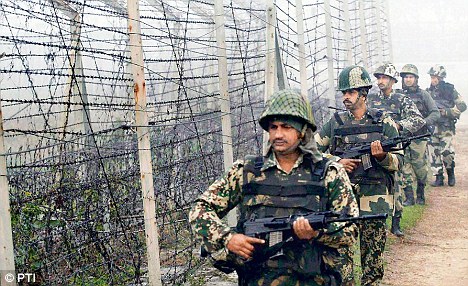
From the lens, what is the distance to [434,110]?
9.25 meters

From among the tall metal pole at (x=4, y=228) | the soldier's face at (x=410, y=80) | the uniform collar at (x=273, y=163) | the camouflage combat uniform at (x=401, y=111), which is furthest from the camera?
the soldier's face at (x=410, y=80)

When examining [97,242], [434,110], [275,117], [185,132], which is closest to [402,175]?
[434,110]

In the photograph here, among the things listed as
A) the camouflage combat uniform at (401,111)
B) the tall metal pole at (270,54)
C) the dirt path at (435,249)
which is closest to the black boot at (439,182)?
the dirt path at (435,249)

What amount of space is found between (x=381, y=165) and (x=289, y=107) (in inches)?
92.7

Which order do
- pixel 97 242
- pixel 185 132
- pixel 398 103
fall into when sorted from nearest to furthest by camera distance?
pixel 97 242 < pixel 398 103 < pixel 185 132

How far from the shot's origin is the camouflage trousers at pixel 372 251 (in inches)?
213

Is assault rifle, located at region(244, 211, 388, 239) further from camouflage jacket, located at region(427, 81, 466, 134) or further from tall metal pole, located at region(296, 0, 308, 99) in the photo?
camouflage jacket, located at region(427, 81, 466, 134)

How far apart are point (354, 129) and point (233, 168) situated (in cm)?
235

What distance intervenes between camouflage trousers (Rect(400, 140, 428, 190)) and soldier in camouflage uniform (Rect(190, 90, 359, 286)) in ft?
21.2

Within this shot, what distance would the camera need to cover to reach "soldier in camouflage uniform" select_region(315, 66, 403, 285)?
556 centimetres

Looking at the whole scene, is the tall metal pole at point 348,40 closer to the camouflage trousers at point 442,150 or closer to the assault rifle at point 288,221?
the camouflage trousers at point 442,150

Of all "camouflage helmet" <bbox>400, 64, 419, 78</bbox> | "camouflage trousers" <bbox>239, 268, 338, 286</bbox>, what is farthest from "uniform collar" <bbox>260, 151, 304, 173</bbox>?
"camouflage helmet" <bbox>400, 64, 419, 78</bbox>

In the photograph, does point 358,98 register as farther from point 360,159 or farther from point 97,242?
point 97,242

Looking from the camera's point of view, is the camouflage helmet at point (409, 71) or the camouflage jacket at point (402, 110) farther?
the camouflage helmet at point (409, 71)
